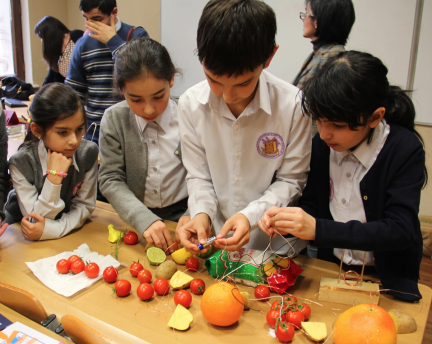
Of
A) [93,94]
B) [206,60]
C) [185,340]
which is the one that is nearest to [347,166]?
[206,60]

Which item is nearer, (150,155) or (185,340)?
(185,340)

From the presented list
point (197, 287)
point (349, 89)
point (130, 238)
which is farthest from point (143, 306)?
point (349, 89)

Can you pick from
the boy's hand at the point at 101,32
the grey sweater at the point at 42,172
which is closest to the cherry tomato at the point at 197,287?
the grey sweater at the point at 42,172

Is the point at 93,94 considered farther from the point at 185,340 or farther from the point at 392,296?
the point at 392,296

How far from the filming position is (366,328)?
933 mm

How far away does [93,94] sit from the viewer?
2.41 m

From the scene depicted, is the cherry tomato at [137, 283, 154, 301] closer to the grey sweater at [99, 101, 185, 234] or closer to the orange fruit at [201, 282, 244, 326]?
the orange fruit at [201, 282, 244, 326]

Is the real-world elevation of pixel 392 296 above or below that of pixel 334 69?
below

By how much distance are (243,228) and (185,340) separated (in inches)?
15.0

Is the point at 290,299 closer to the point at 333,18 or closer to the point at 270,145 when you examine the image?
the point at 270,145

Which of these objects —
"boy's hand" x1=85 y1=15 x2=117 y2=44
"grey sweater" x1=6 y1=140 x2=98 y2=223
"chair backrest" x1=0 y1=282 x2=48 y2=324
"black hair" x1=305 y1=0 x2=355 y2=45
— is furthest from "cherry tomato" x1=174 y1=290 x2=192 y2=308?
"black hair" x1=305 y1=0 x2=355 y2=45

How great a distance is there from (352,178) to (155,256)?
72 centimetres

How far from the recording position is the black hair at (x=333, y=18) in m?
2.25

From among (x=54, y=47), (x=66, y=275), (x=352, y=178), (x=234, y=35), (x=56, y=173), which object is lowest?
(x=66, y=275)
